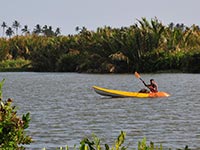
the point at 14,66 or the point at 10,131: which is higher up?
the point at 14,66

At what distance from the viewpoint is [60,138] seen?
15883 mm

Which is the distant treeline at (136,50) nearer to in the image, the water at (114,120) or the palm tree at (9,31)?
the water at (114,120)

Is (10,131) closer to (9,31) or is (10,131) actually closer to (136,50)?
(136,50)

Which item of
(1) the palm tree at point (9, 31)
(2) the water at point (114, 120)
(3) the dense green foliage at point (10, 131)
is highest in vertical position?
(1) the palm tree at point (9, 31)

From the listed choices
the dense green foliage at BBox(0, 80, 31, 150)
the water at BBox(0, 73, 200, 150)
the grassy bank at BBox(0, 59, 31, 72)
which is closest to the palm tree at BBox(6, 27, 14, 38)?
the grassy bank at BBox(0, 59, 31, 72)

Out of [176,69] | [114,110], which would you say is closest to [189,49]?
[176,69]

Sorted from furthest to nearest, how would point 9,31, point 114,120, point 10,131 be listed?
point 9,31 → point 114,120 → point 10,131

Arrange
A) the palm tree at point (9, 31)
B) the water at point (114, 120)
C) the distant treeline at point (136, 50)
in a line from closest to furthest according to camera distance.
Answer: the water at point (114, 120) → the distant treeline at point (136, 50) → the palm tree at point (9, 31)

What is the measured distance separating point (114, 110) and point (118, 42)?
1604 inches

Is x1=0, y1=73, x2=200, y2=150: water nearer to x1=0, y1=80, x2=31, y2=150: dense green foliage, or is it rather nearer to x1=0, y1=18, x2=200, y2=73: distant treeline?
x1=0, y1=80, x2=31, y2=150: dense green foliage

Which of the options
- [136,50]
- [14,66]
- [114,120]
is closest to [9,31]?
[14,66]

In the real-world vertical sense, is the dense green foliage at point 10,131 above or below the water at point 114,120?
above

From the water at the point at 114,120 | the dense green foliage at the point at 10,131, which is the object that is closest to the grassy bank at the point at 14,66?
the water at the point at 114,120

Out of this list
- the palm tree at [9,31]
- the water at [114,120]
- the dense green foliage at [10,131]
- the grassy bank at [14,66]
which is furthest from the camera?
the palm tree at [9,31]
